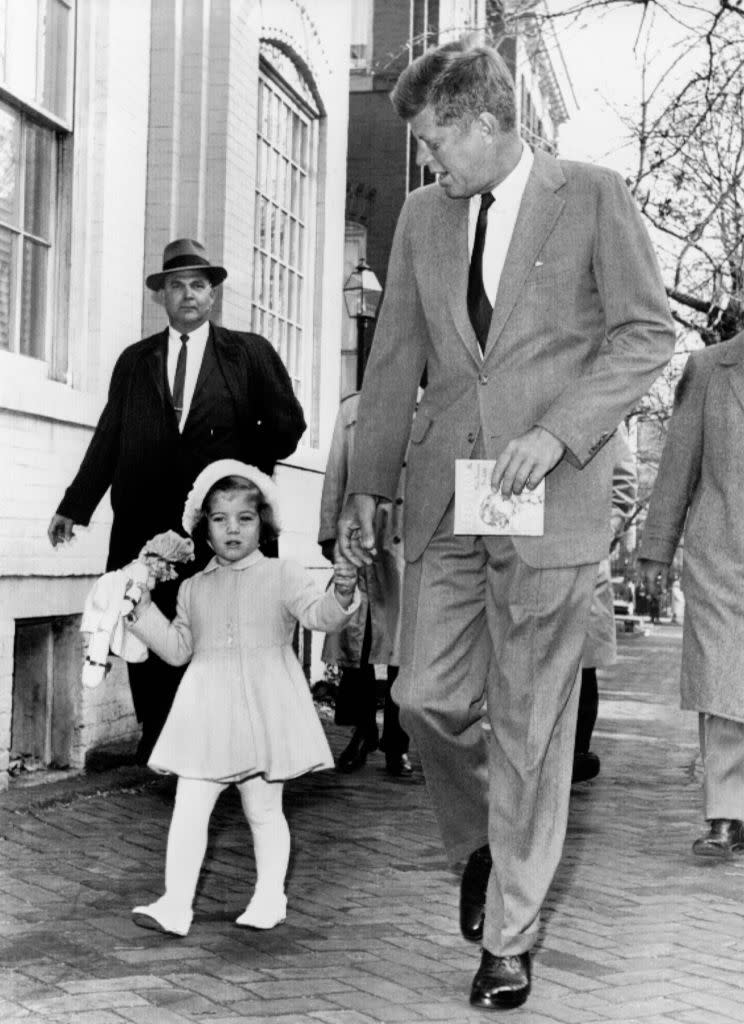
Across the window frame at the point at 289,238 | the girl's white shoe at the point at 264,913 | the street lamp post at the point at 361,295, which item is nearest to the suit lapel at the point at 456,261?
the girl's white shoe at the point at 264,913

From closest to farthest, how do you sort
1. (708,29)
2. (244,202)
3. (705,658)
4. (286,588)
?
(286,588) < (705,658) < (708,29) < (244,202)

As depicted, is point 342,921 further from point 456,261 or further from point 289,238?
point 289,238

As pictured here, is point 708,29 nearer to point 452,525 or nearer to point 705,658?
point 705,658

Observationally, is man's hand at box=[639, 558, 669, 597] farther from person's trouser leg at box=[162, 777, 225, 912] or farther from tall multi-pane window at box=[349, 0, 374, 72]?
tall multi-pane window at box=[349, 0, 374, 72]

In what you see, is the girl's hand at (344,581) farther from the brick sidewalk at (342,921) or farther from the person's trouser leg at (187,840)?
the brick sidewalk at (342,921)

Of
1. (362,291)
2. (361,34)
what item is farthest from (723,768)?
(361,34)

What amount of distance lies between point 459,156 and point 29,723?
4768 mm

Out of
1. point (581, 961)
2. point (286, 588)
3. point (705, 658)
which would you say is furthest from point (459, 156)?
point (705, 658)

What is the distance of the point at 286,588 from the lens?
17.1ft

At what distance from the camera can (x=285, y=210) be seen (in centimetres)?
1242

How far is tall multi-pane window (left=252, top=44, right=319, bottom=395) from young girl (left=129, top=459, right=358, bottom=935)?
6.71 metres

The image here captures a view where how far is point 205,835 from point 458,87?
2120 mm

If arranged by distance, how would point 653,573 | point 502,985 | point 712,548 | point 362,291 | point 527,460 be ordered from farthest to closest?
point 362,291 → point 653,573 → point 712,548 → point 502,985 → point 527,460

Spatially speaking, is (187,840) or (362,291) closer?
(187,840)
